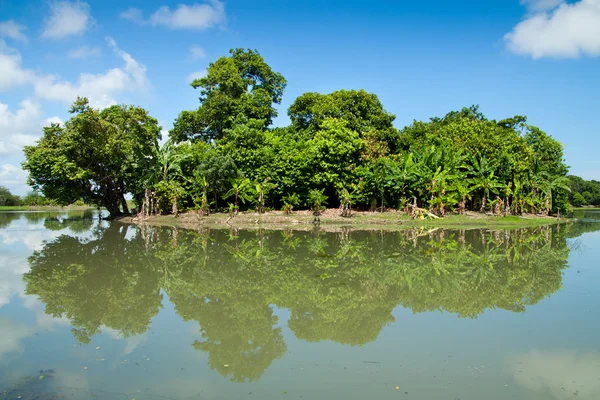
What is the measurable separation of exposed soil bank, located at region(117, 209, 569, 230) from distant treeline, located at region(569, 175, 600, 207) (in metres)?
42.4

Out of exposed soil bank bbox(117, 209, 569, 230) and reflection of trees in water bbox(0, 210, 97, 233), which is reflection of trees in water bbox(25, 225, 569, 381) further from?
reflection of trees in water bbox(0, 210, 97, 233)

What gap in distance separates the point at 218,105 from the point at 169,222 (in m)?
9.79

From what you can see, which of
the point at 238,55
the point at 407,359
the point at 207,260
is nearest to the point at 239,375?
the point at 407,359

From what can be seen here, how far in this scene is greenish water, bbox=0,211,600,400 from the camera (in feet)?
13.8

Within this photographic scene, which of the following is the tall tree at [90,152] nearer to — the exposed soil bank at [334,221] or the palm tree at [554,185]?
the exposed soil bank at [334,221]

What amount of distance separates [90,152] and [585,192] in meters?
68.8

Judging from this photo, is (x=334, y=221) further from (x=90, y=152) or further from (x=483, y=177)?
(x=90, y=152)

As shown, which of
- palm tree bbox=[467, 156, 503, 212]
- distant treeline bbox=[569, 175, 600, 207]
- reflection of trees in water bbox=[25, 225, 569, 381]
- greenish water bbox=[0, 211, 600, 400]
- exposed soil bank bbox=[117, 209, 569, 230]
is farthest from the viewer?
distant treeline bbox=[569, 175, 600, 207]

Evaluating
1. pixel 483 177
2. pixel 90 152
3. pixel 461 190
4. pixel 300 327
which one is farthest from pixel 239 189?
pixel 300 327

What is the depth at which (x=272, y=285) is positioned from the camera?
8.42 m

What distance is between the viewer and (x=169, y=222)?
25453 mm

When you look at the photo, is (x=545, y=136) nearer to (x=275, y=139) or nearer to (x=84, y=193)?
(x=275, y=139)

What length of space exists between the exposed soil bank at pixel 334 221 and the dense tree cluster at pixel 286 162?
934mm

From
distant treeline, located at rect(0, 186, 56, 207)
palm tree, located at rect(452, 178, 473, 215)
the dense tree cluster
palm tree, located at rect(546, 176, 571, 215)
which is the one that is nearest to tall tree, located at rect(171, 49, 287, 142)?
the dense tree cluster
